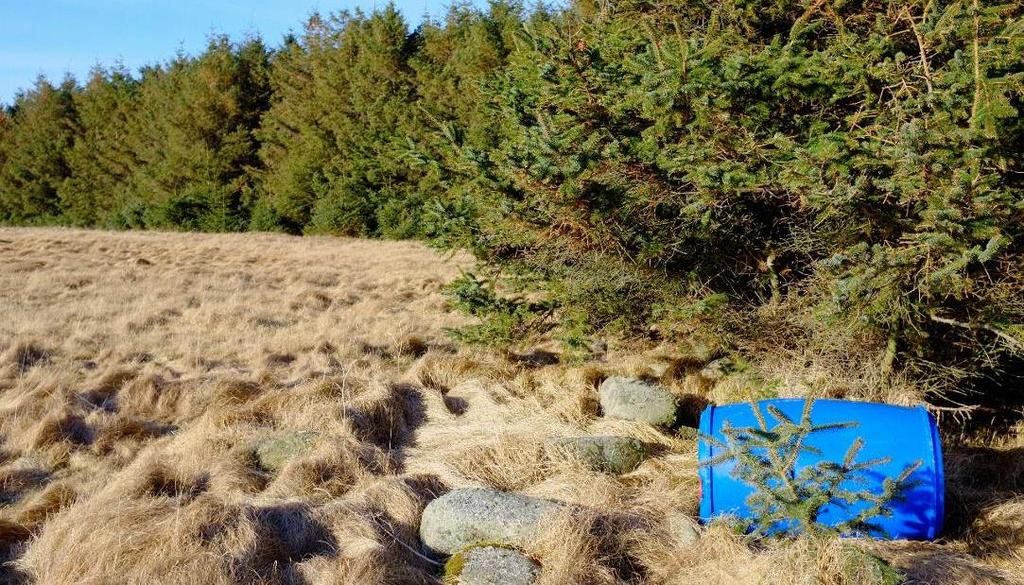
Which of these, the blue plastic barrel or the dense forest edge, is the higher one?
the dense forest edge

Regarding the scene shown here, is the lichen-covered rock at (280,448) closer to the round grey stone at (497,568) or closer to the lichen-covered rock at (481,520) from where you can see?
Result: the lichen-covered rock at (481,520)

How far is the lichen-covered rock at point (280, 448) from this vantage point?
480 centimetres

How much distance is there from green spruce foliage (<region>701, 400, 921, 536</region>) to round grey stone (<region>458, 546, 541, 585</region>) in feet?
3.11

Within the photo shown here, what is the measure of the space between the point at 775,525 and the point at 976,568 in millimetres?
848

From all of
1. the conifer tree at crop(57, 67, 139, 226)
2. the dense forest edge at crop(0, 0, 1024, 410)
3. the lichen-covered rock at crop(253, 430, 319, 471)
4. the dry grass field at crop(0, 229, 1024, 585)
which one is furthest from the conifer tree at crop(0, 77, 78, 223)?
the lichen-covered rock at crop(253, 430, 319, 471)

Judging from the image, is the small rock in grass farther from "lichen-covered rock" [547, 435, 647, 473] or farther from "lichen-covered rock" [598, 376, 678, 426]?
"lichen-covered rock" [598, 376, 678, 426]

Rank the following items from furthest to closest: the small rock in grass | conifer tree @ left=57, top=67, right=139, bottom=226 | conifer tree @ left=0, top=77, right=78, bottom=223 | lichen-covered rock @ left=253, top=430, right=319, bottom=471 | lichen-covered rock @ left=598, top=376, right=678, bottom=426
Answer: conifer tree @ left=0, top=77, right=78, bottom=223 → conifer tree @ left=57, top=67, right=139, bottom=226 → lichen-covered rock @ left=598, top=376, right=678, bottom=426 → lichen-covered rock @ left=253, top=430, right=319, bottom=471 → the small rock in grass

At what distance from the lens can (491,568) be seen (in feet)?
11.3

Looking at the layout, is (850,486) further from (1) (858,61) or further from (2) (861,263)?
(1) (858,61)

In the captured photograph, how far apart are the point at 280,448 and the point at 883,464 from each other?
3370mm

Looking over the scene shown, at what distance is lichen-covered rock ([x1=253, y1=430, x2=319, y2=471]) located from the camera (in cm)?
480

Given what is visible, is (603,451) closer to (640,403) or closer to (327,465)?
(640,403)

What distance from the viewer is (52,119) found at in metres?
35.3

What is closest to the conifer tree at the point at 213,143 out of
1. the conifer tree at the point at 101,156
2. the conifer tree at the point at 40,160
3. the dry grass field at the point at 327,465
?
the conifer tree at the point at 101,156
